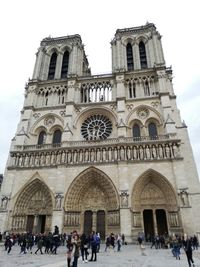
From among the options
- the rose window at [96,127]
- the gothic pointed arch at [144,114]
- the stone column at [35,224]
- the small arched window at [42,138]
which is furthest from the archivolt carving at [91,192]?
the small arched window at [42,138]

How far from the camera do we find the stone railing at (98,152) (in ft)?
62.5

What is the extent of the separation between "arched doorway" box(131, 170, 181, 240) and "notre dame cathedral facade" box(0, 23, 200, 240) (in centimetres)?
8

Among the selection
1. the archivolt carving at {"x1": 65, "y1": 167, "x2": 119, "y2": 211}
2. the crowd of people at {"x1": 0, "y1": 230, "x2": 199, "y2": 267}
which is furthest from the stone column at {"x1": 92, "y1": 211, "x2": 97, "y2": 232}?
the crowd of people at {"x1": 0, "y1": 230, "x2": 199, "y2": 267}

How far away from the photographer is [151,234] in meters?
17.8

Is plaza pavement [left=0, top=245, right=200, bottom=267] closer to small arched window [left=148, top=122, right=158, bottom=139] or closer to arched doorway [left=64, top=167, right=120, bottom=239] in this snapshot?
arched doorway [left=64, top=167, right=120, bottom=239]

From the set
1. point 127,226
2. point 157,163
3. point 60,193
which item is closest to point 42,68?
point 60,193

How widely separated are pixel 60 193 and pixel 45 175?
8.30 ft

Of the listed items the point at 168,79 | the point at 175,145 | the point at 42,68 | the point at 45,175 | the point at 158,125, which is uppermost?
the point at 42,68

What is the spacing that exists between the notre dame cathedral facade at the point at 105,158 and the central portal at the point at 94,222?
8 cm

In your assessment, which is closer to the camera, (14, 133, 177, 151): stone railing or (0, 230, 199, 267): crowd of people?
(0, 230, 199, 267): crowd of people

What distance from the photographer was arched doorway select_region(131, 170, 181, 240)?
1744cm

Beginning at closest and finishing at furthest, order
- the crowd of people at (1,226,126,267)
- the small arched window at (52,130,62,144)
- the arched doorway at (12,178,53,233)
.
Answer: the crowd of people at (1,226,126,267) < the arched doorway at (12,178,53,233) < the small arched window at (52,130,62,144)

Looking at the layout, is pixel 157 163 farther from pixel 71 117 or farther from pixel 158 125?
pixel 71 117

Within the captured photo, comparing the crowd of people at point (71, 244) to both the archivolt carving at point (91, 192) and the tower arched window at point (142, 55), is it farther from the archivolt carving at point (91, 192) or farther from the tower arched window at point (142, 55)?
the tower arched window at point (142, 55)
